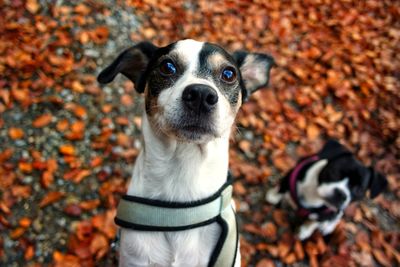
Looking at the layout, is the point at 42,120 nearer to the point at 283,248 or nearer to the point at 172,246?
the point at 172,246

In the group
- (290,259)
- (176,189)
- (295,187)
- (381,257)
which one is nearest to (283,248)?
(290,259)

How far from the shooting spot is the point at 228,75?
2.30 m

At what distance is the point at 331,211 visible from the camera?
342 centimetres

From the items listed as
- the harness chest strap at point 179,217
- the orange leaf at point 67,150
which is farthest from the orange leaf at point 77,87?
the harness chest strap at point 179,217

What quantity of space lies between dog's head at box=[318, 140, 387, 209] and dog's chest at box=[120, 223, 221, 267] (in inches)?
58.2

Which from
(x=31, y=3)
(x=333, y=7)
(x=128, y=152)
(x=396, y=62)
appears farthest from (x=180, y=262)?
(x=333, y=7)

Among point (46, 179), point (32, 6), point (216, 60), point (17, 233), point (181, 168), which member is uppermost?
point (216, 60)

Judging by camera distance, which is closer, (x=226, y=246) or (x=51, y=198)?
(x=226, y=246)

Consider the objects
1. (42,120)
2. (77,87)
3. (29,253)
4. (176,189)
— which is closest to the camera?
(176,189)

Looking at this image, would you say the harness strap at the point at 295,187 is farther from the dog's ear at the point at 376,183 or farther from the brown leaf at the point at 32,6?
the brown leaf at the point at 32,6

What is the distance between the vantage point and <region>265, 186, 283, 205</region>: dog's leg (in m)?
3.76

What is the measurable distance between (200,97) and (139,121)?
2.16 m

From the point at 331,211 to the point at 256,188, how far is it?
80cm

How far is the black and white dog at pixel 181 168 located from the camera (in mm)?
2004
